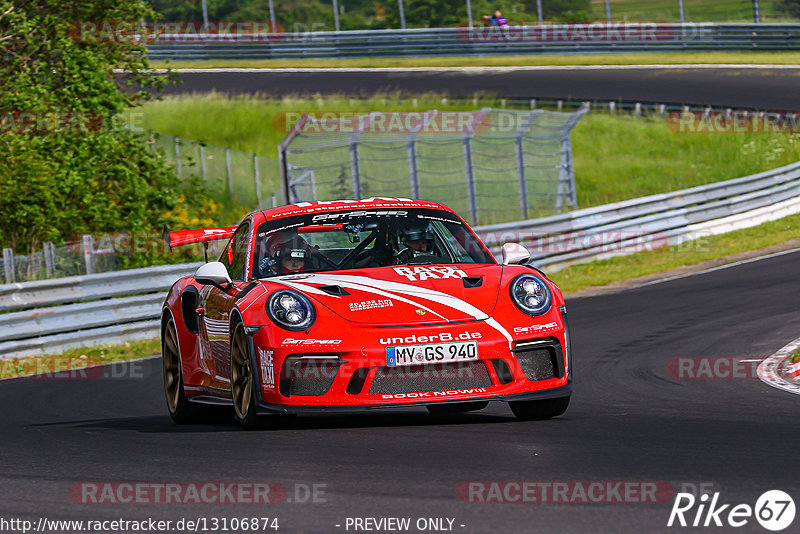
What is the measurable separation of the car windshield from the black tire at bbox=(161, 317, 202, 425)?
1.32 m

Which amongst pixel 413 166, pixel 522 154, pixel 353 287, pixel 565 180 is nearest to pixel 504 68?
pixel 565 180

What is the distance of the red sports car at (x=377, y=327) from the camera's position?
23.2 feet

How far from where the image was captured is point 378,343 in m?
7.06

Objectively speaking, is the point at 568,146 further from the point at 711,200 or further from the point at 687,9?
the point at 687,9

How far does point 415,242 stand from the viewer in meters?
8.50

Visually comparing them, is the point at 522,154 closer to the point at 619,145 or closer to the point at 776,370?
the point at 619,145

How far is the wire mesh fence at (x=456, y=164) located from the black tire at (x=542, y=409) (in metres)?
11.4

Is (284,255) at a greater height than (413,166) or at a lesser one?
greater

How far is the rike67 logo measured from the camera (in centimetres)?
454

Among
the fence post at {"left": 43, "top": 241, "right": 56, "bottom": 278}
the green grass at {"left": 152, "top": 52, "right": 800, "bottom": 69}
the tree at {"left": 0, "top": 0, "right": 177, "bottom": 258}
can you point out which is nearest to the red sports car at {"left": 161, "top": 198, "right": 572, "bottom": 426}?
the fence post at {"left": 43, "top": 241, "right": 56, "bottom": 278}

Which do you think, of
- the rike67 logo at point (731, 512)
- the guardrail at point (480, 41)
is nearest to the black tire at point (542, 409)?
the rike67 logo at point (731, 512)

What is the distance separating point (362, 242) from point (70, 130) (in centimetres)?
1290

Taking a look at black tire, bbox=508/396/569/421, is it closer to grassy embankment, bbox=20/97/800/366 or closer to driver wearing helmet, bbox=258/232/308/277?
driver wearing helmet, bbox=258/232/308/277

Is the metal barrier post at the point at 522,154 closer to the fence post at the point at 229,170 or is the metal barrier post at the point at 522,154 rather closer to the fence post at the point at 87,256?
the fence post at the point at 229,170
